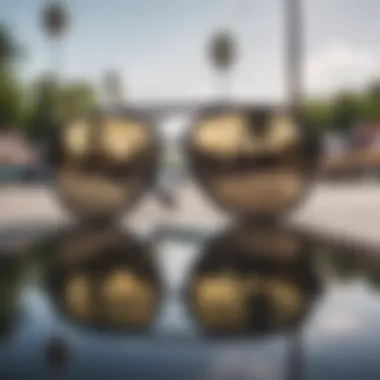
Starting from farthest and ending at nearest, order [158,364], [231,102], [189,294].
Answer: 1. [231,102]
2. [189,294]
3. [158,364]

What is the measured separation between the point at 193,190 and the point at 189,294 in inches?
7.7

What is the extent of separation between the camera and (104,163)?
0.52 meters

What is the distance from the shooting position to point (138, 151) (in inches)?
21.1

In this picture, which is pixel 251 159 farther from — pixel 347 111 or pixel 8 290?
pixel 8 290

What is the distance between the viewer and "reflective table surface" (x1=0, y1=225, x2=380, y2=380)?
0.26 metres

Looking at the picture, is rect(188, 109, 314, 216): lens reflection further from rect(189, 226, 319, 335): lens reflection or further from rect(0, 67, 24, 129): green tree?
rect(0, 67, 24, 129): green tree

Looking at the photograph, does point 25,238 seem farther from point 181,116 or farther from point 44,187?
point 181,116

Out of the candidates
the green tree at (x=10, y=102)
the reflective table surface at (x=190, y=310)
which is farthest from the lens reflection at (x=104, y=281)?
the green tree at (x=10, y=102)

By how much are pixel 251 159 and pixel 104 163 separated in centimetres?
11

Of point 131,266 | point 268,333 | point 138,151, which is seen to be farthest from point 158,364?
point 138,151

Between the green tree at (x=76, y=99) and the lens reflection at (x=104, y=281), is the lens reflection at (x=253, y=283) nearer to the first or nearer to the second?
the lens reflection at (x=104, y=281)

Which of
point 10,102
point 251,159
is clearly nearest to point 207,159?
point 251,159

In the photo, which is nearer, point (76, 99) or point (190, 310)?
point (190, 310)

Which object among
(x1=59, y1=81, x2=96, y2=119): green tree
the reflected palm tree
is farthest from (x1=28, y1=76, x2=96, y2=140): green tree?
the reflected palm tree
